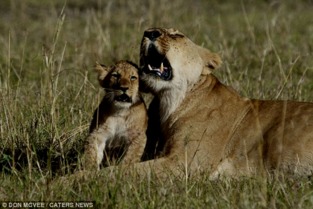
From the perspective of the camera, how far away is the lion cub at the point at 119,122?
5191 mm

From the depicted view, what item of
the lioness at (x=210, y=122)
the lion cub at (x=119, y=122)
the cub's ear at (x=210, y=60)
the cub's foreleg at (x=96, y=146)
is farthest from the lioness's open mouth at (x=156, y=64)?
the cub's foreleg at (x=96, y=146)

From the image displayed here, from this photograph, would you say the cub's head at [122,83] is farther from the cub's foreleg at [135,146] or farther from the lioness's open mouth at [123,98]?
the cub's foreleg at [135,146]

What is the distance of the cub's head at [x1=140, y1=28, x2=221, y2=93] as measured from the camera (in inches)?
213

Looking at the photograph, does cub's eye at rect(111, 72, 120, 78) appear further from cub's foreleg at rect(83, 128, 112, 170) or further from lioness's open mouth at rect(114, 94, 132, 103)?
cub's foreleg at rect(83, 128, 112, 170)

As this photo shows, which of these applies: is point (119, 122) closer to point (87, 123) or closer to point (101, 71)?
point (101, 71)

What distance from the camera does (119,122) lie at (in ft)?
17.3

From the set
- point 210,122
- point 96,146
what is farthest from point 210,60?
point 96,146

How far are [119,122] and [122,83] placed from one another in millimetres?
258

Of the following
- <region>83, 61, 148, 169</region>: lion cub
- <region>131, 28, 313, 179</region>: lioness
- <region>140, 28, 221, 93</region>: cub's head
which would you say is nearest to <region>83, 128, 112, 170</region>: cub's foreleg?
<region>83, 61, 148, 169</region>: lion cub

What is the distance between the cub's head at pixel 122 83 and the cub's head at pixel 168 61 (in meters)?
0.13

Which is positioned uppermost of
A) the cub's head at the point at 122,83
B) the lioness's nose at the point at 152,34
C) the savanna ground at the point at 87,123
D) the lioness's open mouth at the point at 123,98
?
the lioness's nose at the point at 152,34

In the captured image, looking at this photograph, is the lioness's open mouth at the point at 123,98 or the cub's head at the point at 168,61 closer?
the lioness's open mouth at the point at 123,98

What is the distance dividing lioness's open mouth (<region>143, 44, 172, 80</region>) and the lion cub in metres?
0.13

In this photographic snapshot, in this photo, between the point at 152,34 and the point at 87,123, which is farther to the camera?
the point at 87,123
